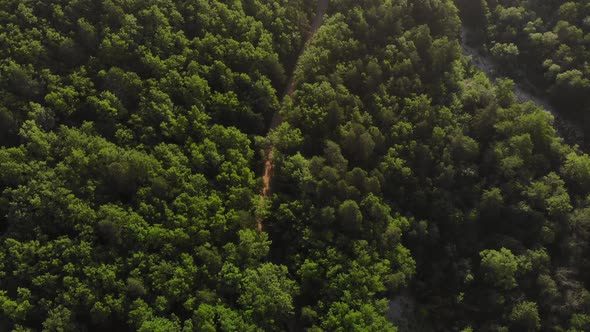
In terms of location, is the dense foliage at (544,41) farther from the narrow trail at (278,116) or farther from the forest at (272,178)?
the narrow trail at (278,116)

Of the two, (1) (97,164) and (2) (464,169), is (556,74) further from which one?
(1) (97,164)

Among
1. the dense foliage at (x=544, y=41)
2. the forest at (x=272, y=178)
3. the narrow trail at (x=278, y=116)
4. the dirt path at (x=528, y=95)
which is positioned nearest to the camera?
the forest at (x=272, y=178)

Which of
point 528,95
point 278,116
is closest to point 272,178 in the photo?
point 278,116

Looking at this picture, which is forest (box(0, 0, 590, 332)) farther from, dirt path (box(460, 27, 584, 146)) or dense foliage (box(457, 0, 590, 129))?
dense foliage (box(457, 0, 590, 129))

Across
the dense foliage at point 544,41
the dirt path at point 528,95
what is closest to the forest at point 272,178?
the dirt path at point 528,95

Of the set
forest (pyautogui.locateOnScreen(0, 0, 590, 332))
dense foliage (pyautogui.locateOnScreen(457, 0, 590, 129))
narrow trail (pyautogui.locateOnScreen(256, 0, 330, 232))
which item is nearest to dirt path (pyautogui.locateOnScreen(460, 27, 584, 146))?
dense foliage (pyautogui.locateOnScreen(457, 0, 590, 129))

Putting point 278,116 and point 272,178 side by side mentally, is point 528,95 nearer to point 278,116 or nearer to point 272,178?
point 278,116

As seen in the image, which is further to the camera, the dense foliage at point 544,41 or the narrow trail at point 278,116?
the dense foliage at point 544,41
